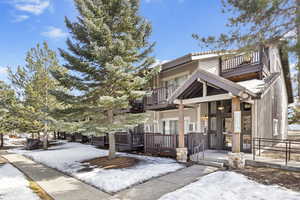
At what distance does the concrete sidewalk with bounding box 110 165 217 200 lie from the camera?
5.11 metres

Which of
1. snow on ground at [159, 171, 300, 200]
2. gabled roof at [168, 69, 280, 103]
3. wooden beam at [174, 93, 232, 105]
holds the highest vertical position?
gabled roof at [168, 69, 280, 103]

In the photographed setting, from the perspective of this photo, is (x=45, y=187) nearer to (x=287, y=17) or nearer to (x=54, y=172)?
(x=54, y=172)

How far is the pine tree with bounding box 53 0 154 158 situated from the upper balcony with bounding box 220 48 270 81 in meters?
5.00

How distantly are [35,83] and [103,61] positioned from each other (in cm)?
1068

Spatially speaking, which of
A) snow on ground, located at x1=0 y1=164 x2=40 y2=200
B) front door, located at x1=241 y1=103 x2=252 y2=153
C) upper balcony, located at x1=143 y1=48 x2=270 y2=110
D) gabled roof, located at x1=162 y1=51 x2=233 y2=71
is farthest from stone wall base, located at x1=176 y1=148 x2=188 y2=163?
snow on ground, located at x1=0 y1=164 x2=40 y2=200

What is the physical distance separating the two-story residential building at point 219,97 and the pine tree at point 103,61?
7.07 ft

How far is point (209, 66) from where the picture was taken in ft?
37.3

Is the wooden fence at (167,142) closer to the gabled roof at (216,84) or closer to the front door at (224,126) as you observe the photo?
the front door at (224,126)

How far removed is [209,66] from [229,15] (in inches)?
186

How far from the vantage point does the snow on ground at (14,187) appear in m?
5.28

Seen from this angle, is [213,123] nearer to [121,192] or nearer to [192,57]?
[192,57]

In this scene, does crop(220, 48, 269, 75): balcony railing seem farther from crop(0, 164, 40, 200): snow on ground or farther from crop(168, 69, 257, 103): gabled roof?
crop(0, 164, 40, 200): snow on ground

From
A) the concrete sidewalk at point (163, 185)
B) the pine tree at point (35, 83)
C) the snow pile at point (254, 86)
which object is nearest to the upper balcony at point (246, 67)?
the snow pile at point (254, 86)

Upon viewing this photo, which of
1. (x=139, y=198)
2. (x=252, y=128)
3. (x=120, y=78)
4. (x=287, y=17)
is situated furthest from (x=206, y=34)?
(x=139, y=198)
